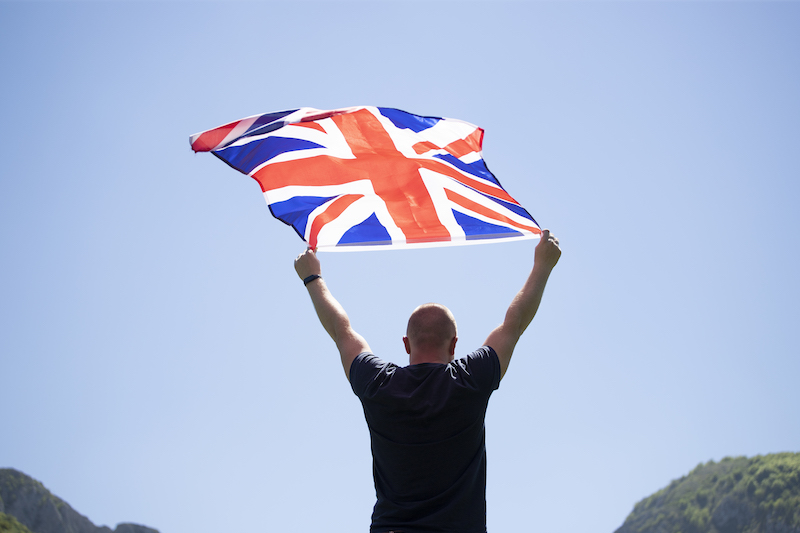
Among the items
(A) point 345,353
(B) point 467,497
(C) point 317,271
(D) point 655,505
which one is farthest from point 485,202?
(D) point 655,505

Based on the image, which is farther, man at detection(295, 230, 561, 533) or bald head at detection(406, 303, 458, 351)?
bald head at detection(406, 303, 458, 351)

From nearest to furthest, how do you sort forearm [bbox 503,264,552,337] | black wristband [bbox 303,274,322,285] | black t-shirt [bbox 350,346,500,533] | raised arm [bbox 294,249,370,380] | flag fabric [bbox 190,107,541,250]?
black t-shirt [bbox 350,346,500,533]
forearm [bbox 503,264,552,337]
raised arm [bbox 294,249,370,380]
black wristband [bbox 303,274,322,285]
flag fabric [bbox 190,107,541,250]

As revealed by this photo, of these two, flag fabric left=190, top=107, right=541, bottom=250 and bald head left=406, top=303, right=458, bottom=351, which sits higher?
flag fabric left=190, top=107, right=541, bottom=250

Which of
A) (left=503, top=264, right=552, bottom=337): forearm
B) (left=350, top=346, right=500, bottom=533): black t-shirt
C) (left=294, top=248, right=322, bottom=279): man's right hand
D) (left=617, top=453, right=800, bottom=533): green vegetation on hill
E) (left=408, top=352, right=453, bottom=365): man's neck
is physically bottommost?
(left=350, top=346, right=500, bottom=533): black t-shirt

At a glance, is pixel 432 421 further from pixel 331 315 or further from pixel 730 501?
pixel 730 501

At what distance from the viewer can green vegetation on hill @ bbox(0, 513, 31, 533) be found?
8994 centimetres

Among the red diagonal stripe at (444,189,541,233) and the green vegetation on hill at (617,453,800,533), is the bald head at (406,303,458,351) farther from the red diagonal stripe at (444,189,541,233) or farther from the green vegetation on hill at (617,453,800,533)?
the green vegetation on hill at (617,453,800,533)

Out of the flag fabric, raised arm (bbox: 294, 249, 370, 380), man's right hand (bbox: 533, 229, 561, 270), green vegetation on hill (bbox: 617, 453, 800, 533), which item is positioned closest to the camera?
raised arm (bbox: 294, 249, 370, 380)

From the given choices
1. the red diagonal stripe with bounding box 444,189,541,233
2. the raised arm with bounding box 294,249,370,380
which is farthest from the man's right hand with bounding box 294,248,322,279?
the red diagonal stripe with bounding box 444,189,541,233

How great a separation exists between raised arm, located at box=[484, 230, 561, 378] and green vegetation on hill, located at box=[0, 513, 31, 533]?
104481 millimetres

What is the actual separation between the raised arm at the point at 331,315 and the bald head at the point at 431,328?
33 centimetres

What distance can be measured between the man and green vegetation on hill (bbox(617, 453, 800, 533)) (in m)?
115

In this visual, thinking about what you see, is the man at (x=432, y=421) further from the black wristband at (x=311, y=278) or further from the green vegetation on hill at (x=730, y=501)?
the green vegetation on hill at (x=730, y=501)

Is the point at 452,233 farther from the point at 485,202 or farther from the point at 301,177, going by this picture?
the point at 301,177
